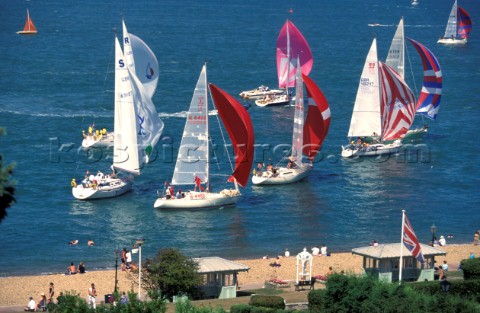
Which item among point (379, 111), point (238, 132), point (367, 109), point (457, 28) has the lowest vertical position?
point (238, 132)

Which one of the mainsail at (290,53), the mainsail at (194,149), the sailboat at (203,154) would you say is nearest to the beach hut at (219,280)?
the sailboat at (203,154)

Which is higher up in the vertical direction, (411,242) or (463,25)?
(463,25)

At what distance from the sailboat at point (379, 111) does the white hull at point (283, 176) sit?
8.35m

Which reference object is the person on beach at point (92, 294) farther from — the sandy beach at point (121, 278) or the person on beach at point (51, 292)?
the person on beach at point (51, 292)

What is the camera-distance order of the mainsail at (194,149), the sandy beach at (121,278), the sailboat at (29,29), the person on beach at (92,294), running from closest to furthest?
the person on beach at (92,294)
the sandy beach at (121,278)
the mainsail at (194,149)
the sailboat at (29,29)

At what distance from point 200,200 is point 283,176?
816 centimetres

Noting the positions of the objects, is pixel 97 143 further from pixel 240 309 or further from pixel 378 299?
pixel 378 299

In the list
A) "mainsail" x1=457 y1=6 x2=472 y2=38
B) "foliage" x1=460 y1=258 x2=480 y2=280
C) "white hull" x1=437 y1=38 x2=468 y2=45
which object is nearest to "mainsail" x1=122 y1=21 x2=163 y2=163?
"foliage" x1=460 y1=258 x2=480 y2=280

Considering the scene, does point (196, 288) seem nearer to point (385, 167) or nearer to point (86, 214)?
point (86, 214)

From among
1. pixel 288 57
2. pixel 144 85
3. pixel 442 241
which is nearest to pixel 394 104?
pixel 144 85

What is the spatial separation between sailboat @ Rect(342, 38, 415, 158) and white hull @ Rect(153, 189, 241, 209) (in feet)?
55.5

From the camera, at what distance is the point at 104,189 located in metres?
78.8

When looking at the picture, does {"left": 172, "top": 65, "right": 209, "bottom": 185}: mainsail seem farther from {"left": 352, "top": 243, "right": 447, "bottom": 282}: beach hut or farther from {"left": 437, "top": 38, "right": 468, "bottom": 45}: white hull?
{"left": 437, "top": 38, "right": 468, "bottom": 45}: white hull

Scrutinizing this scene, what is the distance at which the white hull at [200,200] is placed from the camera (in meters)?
76.8
